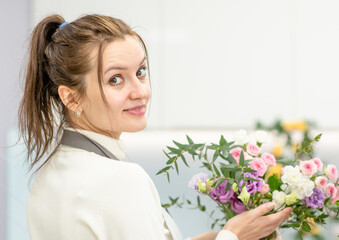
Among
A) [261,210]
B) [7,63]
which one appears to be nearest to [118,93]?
[261,210]

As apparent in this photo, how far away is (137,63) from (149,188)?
239 mm

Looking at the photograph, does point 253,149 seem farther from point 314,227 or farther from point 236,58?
point 236,58

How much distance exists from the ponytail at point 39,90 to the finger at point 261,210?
0.42 m

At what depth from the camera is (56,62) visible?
0.93m

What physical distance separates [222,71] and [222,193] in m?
1.14

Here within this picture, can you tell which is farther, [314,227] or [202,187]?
[314,227]

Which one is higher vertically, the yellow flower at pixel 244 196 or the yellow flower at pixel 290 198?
the yellow flower at pixel 244 196

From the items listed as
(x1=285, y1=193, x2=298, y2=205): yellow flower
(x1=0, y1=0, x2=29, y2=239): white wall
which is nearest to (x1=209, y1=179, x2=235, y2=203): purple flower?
(x1=285, y1=193, x2=298, y2=205): yellow flower

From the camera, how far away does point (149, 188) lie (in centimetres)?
84

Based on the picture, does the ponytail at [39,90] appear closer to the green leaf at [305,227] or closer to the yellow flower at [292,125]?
the green leaf at [305,227]

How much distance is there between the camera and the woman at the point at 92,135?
0.81 m

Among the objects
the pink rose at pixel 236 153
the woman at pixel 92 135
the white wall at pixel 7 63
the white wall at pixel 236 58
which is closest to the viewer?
the woman at pixel 92 135

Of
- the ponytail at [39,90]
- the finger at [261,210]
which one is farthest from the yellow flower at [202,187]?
the ponytail at [39,90]

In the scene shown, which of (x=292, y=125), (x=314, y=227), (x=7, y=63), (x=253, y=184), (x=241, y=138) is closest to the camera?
(x=253, y=184)
